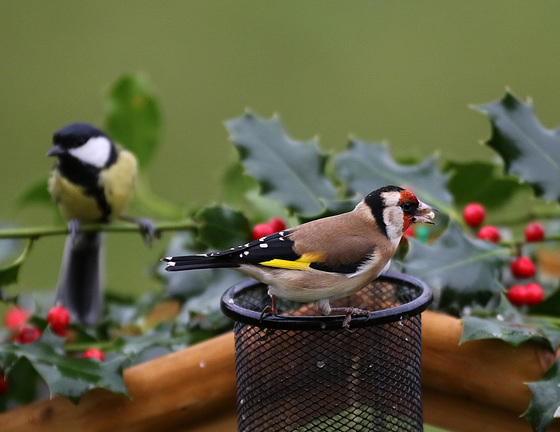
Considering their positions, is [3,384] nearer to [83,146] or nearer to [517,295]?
[83,146]

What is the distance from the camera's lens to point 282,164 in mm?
1817

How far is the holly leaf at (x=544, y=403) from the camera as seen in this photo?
4.49 ft

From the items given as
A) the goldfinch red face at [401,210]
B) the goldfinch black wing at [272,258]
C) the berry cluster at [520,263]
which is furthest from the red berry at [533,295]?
the goldfinch black wing at [272,258]

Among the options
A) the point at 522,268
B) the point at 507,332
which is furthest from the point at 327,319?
the point at 522,268

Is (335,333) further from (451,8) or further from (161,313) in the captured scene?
(451,8)

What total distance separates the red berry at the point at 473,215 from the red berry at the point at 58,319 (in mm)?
924

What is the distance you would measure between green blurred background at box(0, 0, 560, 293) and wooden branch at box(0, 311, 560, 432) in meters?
3.00

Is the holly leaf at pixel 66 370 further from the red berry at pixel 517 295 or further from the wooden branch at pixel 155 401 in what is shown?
the red berry at pixel 517 295

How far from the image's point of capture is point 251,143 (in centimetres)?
182

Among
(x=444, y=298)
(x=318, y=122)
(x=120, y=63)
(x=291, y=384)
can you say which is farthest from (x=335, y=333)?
(x=120, y=63)

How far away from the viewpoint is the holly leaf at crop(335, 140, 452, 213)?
186 cm

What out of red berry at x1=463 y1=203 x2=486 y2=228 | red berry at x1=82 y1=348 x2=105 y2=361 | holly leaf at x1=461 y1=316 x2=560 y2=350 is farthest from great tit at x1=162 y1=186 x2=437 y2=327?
red berry at x1=463 y1=203 x2=486 y2=228

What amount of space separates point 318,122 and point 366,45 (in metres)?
0.81

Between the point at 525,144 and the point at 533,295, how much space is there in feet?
1.02
